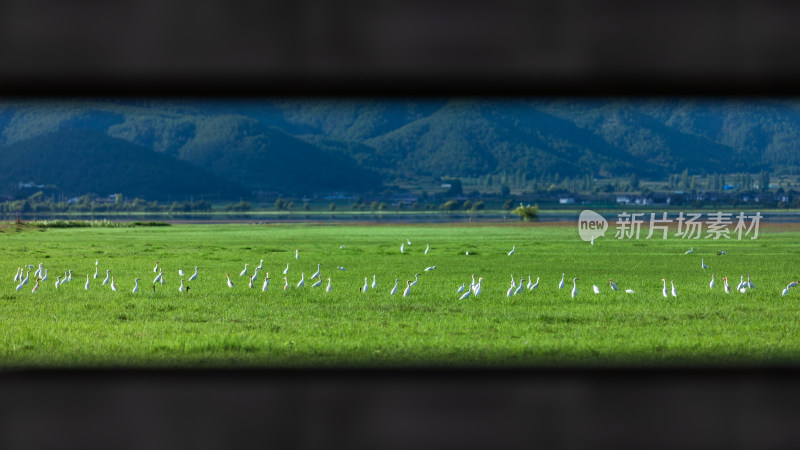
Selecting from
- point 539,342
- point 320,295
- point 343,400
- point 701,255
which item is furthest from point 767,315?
point 701,255

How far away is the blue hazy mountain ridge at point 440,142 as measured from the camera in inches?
2309

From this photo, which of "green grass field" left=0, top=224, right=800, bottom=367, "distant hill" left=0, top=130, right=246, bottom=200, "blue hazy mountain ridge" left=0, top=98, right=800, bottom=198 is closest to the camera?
"green grass field" left=0, top=224, right=800, bottom=367

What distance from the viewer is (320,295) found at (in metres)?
9.76

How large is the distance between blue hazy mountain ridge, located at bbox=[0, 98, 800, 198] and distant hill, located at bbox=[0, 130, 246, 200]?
181 cm

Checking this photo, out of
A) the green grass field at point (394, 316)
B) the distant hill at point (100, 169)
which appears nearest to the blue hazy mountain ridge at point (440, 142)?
the distant hill at point (100, 169)

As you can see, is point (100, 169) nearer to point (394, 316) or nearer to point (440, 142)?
point (440, 142)

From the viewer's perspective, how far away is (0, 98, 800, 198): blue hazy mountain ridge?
58656mm

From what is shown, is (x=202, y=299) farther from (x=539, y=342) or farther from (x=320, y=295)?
(x=539, y=342)

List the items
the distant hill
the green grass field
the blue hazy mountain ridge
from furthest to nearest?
1. the blue hazy mountain ridge
2. the distant hill
3. the green grass field

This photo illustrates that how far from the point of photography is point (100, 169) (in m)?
52.3

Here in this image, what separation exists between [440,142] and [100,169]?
3207cm

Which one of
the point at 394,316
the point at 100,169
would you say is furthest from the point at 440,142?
the point at 394,316

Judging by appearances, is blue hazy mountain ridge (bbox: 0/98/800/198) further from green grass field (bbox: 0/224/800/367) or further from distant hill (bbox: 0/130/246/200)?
green grass field (bbox: 0/224/800/367)

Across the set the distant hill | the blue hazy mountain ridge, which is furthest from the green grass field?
the blue hazy mountain ridge
